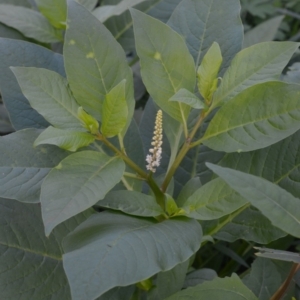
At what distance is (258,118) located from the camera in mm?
619

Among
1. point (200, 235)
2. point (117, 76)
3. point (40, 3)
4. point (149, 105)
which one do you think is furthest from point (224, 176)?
point (40, 3)

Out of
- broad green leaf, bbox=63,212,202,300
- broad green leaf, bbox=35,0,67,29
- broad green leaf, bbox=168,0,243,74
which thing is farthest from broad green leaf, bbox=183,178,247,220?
broad green leaf, bbox=35,0,67,29

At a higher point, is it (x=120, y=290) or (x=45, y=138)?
(x=45, y=138)

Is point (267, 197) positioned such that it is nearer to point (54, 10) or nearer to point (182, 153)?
point (182, 153)

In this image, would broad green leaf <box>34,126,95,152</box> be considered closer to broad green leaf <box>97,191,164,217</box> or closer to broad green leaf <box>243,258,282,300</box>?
broad green leaf <box>97,191,164,217</box>

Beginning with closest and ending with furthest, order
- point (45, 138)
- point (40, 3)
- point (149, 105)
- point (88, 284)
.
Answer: point (88, 284), point (45, 138), point (149, 105), point (40, 3)

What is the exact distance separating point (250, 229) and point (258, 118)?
21cm

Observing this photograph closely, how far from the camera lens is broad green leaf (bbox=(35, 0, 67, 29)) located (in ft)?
3.15

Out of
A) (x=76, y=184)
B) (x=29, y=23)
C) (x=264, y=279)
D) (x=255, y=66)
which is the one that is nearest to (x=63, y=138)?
(x=76, y=184)

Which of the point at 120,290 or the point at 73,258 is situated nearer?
the point at 73,258

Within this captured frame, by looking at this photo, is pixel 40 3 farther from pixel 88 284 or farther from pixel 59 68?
pixel 88 284

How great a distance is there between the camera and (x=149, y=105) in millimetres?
857

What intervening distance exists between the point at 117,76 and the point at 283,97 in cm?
24

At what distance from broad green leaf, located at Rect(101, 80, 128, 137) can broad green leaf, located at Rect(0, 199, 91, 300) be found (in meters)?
0.17
